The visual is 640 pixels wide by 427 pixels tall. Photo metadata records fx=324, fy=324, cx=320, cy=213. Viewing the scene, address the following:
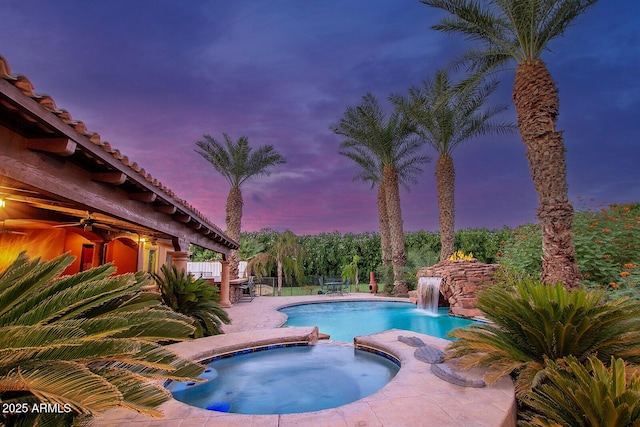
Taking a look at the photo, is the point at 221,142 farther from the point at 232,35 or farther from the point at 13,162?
the point at 13,162

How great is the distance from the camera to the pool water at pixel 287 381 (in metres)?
5.32

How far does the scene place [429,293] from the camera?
1496 centimetres

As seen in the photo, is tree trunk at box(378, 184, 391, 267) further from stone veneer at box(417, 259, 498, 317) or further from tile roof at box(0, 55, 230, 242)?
tile roof at box(0, 55, 230, 242)

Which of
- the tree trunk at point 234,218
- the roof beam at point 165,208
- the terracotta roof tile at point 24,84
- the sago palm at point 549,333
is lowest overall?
the sago palm at point 549,333

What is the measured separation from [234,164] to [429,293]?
45.2 feet

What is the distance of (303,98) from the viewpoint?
19375 millimetres

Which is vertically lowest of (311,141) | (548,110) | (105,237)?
(105,237)

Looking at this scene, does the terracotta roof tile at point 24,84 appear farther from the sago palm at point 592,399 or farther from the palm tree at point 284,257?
the palm tree at point 284,257

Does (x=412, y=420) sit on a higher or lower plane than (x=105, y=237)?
lower

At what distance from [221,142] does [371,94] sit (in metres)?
9.98

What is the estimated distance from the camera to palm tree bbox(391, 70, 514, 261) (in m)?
16.8

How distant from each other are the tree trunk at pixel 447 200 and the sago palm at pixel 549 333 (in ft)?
41.1

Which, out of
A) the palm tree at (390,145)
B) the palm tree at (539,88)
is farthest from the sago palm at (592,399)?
the palm tree at (390,145)

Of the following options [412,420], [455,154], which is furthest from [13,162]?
[455,154]
